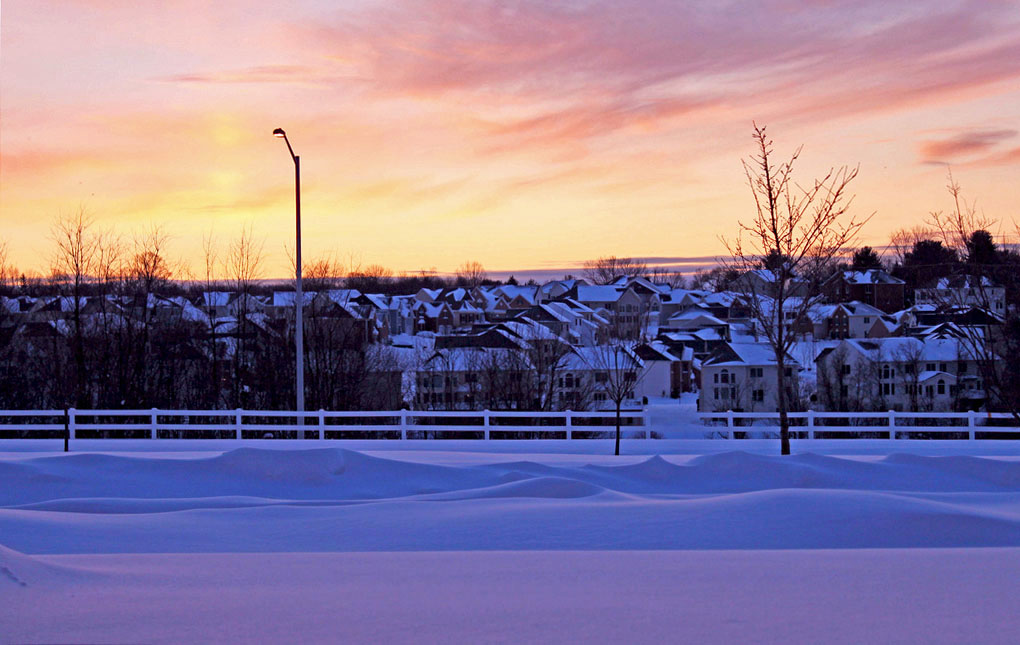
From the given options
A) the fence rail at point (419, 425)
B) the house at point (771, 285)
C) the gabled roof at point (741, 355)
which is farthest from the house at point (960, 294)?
the gabled roof at point (741, 355)

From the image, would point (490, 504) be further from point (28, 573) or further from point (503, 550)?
point (28, 573)

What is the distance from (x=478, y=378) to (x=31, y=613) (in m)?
39.6

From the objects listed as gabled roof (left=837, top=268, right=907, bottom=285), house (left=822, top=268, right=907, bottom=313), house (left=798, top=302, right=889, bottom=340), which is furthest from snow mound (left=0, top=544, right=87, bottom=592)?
gabled roof (left=837, top=268, right=907, bottom=285)

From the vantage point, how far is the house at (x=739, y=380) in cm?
5909

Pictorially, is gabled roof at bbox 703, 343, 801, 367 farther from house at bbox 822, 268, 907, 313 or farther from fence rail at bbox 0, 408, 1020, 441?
house at bbox 822, 268, 907, 313

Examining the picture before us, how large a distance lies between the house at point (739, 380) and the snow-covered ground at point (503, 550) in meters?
45.8

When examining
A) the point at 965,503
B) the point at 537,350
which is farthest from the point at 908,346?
the point at 965,503

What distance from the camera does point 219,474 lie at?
13352mm

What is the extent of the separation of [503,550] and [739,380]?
54.2m

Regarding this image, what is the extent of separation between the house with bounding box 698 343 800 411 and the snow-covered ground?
150 feet

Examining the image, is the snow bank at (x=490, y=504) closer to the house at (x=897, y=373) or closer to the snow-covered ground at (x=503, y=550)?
the snow-covered ground at (x=503, y=550)

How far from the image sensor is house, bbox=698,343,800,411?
59094 millimetres

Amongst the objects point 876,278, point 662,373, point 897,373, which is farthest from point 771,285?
point 876,278

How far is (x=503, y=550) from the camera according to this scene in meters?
7.96
